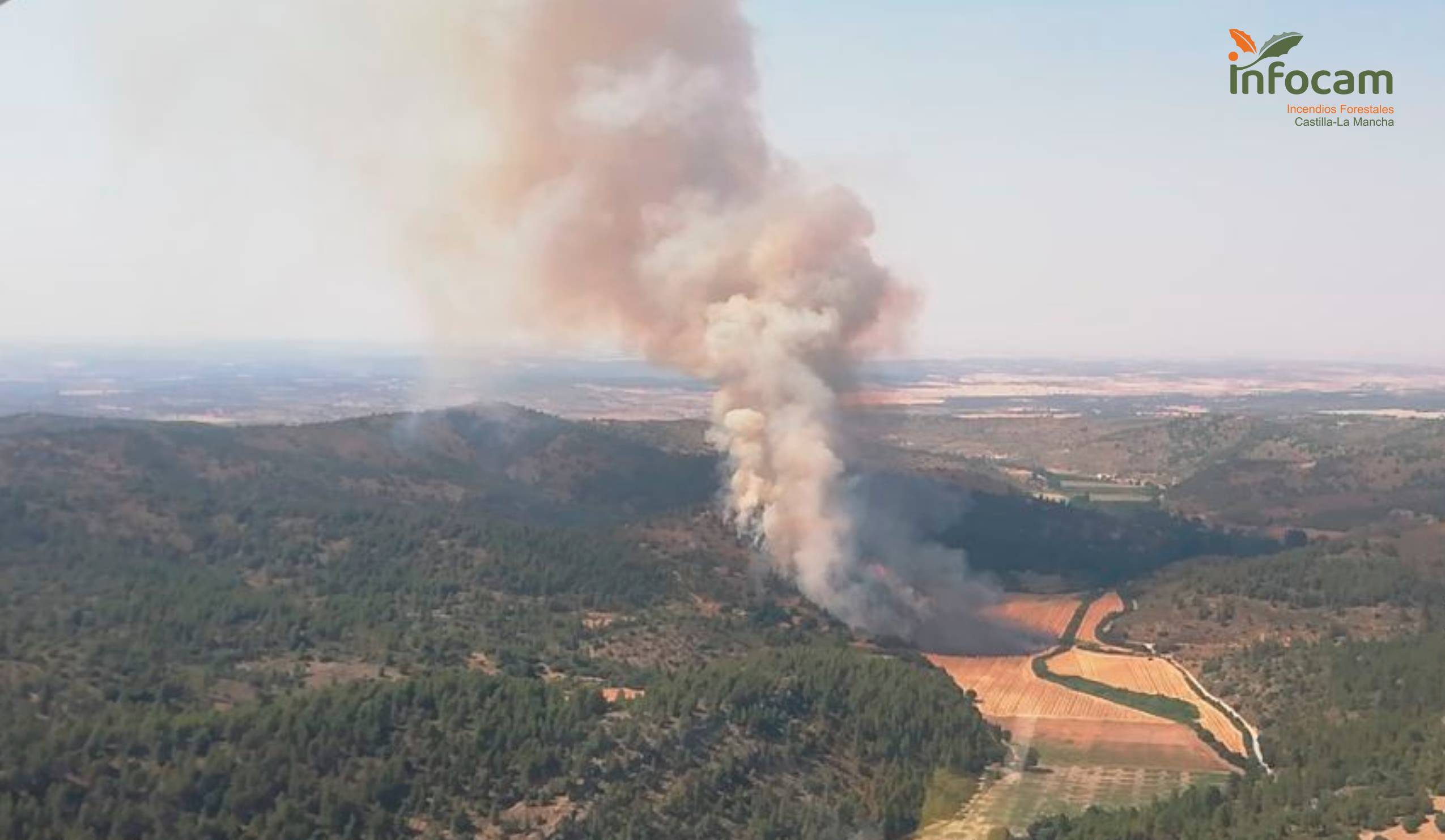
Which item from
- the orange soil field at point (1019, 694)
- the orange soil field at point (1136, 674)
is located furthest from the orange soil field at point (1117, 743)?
the orange soil field at point (1136, 674)

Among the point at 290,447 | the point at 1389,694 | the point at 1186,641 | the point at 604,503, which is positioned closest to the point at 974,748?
the point at 1389,694

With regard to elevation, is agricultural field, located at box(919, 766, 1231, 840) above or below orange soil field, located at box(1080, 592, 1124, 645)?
above

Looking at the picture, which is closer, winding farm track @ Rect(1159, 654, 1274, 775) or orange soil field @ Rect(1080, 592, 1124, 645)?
winding farm track @ Rect(1159, 654, 1274, 775)

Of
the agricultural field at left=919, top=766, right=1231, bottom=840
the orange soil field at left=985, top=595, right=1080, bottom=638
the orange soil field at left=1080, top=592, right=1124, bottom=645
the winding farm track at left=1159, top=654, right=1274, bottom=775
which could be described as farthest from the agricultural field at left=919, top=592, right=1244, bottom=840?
the orange soil field at left=985, top=595, right=1080, bottom=638

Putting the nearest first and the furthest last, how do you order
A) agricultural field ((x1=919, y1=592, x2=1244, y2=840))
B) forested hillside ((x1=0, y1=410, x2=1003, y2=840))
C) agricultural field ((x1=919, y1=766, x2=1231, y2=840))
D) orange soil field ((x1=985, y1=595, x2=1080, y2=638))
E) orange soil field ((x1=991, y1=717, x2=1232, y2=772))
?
forested hillside ((x1=0, y1=410, x2=1003, y2=840)), agricultural field ((x1=919, y1=766, x2=1231, y2=840)), agricultural field ((x1=919, y1=592, x2=1244, y2=840)), orange soil field ((x1=991, y1=717, x2=1232, y2=772)), orange soil field ((x1=985, y1=595, x2=1080, y2=638))

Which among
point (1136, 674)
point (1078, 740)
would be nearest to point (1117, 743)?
point (1078, 740)

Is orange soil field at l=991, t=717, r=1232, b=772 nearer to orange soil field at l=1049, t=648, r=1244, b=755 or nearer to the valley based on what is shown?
the valley
